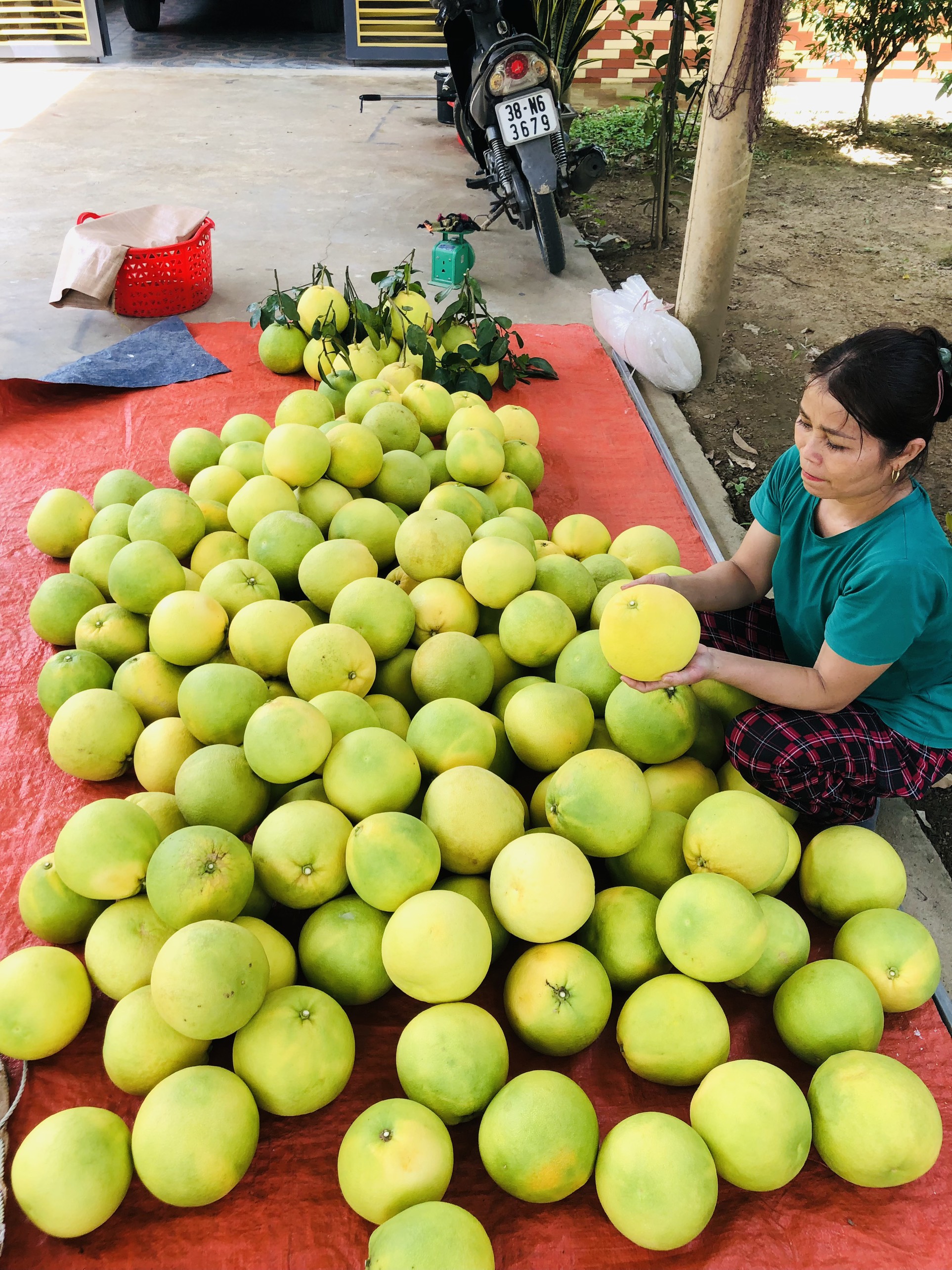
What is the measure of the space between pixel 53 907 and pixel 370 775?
0.69m

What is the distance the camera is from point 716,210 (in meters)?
4.04

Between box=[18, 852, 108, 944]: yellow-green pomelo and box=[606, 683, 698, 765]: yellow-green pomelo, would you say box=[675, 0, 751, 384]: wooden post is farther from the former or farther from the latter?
box=[18, 852, 108, 944]: yellow-green pomelo

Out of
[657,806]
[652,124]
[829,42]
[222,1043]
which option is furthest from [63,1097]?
[829,42]

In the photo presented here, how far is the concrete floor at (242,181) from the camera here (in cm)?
491

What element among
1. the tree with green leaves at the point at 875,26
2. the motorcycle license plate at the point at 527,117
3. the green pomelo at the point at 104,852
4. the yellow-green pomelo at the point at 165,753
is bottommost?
the yellow-green pomelo at the point at 165,753

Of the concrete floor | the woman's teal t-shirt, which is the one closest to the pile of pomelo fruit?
the woman's teal t-shirt

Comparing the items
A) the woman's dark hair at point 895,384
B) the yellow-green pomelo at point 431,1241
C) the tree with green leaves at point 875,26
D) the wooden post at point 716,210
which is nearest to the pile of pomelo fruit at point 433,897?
the yellow-green pomelo at point 431,1241

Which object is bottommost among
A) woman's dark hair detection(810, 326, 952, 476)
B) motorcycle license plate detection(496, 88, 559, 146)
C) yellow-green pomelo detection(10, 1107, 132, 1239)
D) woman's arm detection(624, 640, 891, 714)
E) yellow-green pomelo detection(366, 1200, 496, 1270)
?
yellow-green pomelo detection(10, 1107, 132, 1239)

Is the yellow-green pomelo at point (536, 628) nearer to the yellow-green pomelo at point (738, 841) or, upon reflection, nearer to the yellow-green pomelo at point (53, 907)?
the yellow-green pomelo at point (738, 841)

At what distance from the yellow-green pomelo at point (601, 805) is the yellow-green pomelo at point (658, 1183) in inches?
19.1

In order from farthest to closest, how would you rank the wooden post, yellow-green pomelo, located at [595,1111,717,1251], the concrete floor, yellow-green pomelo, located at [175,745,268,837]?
the concrete floor < the wooden post < yellow-green pomelo, located at [175,745,268,837] < yellow-green pomelo, located at [595,1111,717,1251]

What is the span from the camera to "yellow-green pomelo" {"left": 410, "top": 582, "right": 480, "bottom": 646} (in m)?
2.26

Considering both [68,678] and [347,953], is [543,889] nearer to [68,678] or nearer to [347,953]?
[347,953]

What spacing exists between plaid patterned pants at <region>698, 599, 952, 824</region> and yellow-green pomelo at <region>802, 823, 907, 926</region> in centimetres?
12
